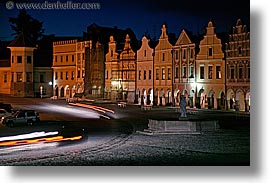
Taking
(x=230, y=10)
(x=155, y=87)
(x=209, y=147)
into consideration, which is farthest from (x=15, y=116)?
(x=230, y=10)

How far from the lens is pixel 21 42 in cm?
596

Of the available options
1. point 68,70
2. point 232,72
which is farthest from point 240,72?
point 68,70

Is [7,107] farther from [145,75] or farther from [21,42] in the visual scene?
[145,75]

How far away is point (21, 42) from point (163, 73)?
1.86 metres

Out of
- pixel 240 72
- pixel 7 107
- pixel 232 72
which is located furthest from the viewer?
pixel 232 72

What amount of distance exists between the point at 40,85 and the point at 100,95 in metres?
0.77

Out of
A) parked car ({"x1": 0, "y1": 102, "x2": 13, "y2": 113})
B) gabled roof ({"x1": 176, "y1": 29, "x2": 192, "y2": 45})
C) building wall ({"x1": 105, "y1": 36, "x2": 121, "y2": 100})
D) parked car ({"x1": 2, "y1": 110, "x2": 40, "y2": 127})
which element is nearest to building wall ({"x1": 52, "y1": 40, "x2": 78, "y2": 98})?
building wall ({"x1": 105, "y1": 36, "x2": 121, "y2": 100})

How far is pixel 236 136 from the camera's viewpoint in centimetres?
555

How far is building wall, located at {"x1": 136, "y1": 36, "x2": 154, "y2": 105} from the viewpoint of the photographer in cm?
632

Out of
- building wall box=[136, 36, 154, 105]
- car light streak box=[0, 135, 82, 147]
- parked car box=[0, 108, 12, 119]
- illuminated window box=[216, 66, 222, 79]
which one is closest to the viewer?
car light streak box=[0, 135, 82, 147]

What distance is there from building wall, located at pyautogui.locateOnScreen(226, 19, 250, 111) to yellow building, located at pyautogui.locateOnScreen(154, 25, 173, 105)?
29.4 inches

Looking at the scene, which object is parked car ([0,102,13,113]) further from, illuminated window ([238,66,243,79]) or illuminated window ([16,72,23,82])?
illuminated window ([238,66,243,79])

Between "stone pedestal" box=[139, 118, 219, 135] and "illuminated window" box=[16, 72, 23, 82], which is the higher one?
"illuminated window" box=[16, 72, 23, 82]

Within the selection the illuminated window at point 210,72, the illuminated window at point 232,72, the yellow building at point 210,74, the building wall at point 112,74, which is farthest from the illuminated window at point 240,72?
the building wall at point 112,74
